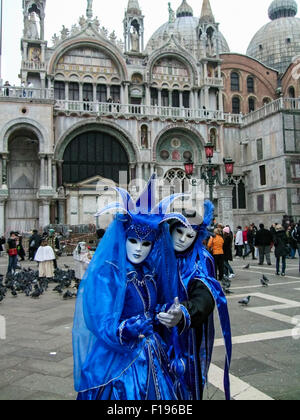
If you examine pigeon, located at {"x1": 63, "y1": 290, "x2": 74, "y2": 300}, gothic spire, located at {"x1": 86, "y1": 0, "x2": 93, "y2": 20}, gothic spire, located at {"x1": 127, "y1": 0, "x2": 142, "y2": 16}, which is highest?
gothic spire, located at {"x1": 127, "y1": 0, "x2": 142, "y2": 16}

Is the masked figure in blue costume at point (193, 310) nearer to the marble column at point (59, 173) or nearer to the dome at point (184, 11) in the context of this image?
the marble column at point (59, 173)

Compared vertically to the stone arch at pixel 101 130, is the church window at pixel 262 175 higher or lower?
lower

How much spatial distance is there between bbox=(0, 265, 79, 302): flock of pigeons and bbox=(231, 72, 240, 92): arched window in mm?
29915

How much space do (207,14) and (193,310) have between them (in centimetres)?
3326

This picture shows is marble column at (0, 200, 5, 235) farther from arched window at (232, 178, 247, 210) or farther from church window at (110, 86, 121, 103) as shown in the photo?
arched window at (232, 178, 247, 210)

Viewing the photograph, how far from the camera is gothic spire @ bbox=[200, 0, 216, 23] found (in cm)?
3084

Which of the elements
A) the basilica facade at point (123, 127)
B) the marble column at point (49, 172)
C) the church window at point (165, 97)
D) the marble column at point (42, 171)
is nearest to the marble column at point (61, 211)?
the basilica facade at point (123, 127)

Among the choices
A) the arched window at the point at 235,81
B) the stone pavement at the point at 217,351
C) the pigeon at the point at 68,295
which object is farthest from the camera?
the arched window at the point at 235,81

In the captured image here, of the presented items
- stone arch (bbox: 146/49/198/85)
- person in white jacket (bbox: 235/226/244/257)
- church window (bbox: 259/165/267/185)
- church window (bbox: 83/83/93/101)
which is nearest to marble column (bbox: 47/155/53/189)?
church window (bbox: 83/83/93/101)

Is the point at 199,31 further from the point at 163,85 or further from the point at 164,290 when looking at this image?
the point at 164,290

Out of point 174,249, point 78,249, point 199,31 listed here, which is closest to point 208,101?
point 199,31

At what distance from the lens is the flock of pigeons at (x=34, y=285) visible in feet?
28.0

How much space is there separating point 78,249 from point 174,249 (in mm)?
6776

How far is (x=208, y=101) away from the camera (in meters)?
29.5
